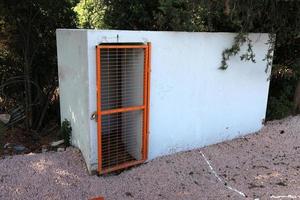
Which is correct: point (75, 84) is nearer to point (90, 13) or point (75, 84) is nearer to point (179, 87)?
point (179, 87)

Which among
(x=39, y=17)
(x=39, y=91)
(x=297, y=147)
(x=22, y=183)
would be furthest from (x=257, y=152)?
(x=39, y=17)

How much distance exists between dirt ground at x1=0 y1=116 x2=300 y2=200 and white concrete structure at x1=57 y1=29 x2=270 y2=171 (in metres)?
0.26

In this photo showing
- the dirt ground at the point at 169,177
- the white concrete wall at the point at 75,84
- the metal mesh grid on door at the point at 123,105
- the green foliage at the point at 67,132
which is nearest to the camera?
the dirt ground at the point at 169,177

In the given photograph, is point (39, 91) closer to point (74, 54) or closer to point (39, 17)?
point (39, 17)

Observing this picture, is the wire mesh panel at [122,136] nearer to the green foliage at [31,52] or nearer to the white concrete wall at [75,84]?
the white concrete wall at [75,84]

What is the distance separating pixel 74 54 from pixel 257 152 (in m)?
3.19

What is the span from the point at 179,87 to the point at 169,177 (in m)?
1.30

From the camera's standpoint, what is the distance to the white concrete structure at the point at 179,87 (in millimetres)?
3838

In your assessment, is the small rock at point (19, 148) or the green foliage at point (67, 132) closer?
the green foliage at point (67, 132)

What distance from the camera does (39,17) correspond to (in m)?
6.14

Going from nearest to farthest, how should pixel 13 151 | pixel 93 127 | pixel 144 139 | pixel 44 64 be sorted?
1. pixel 93 127
2. pixel 144 139
3. pixel 13 151
4. pixel 44 64

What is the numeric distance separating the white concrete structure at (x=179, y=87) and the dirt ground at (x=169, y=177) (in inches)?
10.4

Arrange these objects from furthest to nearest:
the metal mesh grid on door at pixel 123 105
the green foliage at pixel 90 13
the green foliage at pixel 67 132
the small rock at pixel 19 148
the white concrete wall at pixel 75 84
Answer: the green foliage at pixel 90 13, the small rock at pixel 19 148, the green foliage at pixel 67 132, the metal mesh grid on door at pixel 123 105, the white concrete wall at pixel 75 84

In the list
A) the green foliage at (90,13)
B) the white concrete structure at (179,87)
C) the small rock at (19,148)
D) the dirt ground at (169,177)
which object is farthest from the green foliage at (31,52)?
the dirt ground at (169,177)
